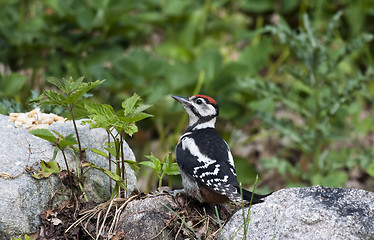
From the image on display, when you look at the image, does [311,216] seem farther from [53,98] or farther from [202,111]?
[53,98]

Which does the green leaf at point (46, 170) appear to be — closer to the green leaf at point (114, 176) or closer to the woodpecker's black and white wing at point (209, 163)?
the green leaf at point (114, 176)

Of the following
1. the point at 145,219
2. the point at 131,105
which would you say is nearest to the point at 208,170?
the point at 145,219

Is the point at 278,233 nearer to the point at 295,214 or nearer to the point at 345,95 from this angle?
the point at 295,214

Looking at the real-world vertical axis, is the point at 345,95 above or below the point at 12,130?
below

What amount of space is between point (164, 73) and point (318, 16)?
2619 millimetres

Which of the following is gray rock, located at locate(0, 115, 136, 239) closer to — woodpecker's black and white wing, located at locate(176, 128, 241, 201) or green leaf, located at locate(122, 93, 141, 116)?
woodpecker's black and white wing, located at locate(176, 128, 241, 201)

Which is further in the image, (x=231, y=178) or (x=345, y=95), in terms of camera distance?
(x=345, y=95)

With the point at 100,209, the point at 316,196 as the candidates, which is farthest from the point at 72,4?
the point at 316,196

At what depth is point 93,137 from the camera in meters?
3.38

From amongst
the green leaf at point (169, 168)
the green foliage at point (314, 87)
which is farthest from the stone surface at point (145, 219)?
the green foliage at point (314, 87)

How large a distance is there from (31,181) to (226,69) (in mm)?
3277

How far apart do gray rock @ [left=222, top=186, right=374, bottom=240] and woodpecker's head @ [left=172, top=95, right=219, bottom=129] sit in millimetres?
1028

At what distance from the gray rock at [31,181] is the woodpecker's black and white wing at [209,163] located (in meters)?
0.37

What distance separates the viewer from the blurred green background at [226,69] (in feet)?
17.3
